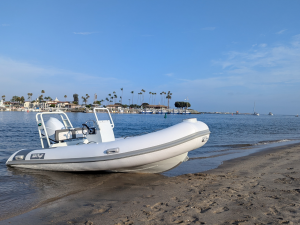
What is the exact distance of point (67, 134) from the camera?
21.6 feet

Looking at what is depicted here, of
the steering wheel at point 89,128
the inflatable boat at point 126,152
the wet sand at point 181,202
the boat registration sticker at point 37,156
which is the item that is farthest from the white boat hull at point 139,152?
the steering wheel at point 89,128

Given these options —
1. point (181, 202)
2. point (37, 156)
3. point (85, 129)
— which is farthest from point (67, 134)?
point (181, 202)

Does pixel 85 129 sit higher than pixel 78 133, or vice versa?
pixel 85 129

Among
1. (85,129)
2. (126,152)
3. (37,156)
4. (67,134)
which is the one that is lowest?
(37,156)

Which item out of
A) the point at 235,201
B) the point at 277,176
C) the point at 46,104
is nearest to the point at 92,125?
the point at 235,201

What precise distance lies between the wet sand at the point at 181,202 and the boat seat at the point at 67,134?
1.96 meters

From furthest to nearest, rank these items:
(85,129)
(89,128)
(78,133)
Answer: (78,133) < (85,129) < (89,128)

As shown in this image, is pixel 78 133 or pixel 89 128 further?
pixel 78 133

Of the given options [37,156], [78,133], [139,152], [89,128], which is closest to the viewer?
[139,152]

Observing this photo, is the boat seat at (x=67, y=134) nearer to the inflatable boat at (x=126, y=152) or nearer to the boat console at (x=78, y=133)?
the boat console at (x=78, y=133)

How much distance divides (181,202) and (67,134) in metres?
4.19

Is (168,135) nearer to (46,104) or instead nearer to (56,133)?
(56,133)

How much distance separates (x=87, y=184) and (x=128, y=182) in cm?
93

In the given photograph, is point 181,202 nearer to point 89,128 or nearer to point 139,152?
point 139,152
